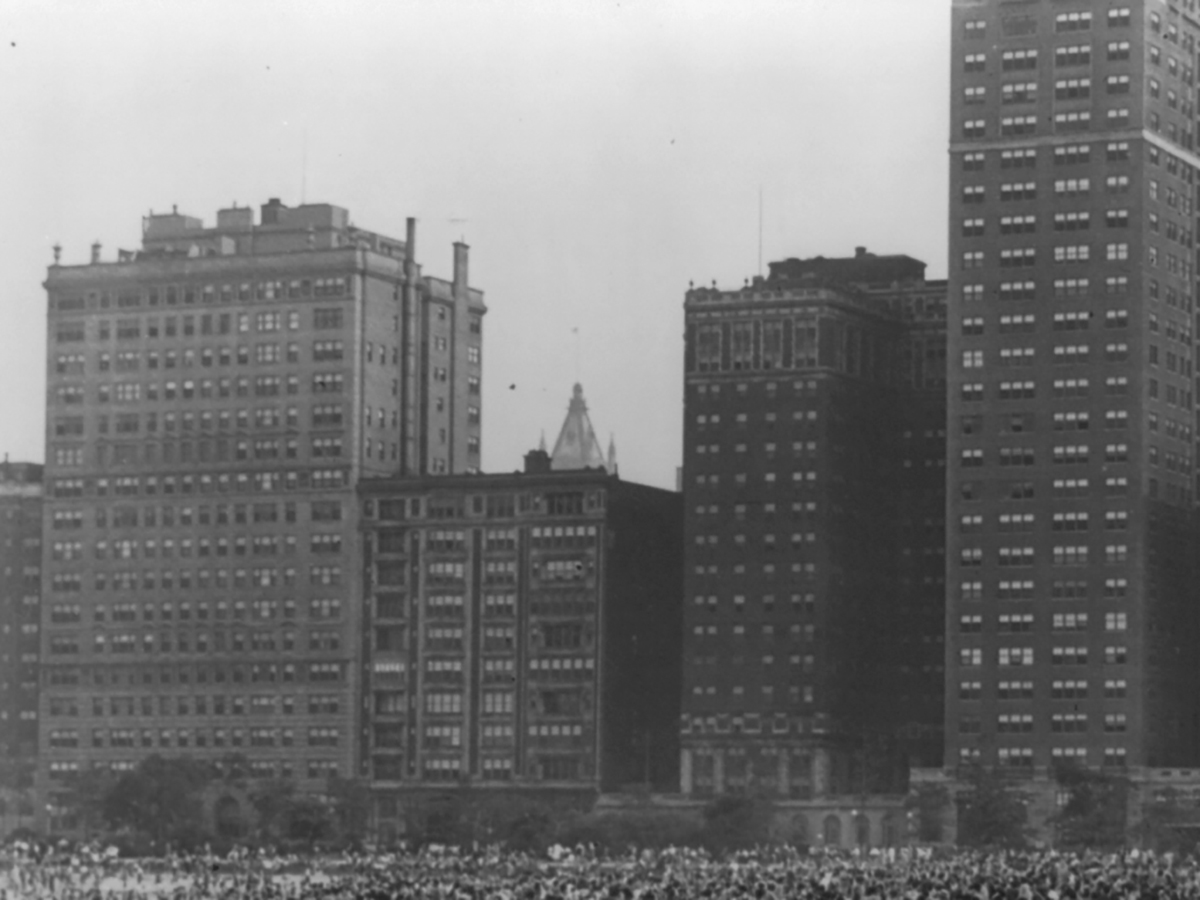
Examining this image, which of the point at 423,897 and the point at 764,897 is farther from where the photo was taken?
the point at 423,897

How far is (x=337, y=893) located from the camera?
19975 centimetres

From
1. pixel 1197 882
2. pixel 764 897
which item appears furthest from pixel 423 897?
pixel 1197 882

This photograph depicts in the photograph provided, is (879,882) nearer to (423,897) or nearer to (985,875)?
(985,875)

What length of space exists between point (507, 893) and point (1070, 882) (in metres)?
28.1

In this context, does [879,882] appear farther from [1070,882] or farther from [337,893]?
[337,893]

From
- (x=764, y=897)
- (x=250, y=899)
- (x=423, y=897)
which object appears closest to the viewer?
(x=764, y=897)

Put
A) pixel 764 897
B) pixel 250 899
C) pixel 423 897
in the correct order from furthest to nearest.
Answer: pixel 250 899
pixel 423 897
pixel 764 897

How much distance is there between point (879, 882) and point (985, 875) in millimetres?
6174

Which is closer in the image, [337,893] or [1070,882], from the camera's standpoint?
[1070,882]

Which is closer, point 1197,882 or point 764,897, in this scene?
point 764,897

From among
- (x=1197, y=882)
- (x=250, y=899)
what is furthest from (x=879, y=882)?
(x=250, y=899)

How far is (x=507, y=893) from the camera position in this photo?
7092 inches

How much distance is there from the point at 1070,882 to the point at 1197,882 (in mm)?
22344

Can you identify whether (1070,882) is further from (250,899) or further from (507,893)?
(250,899)
